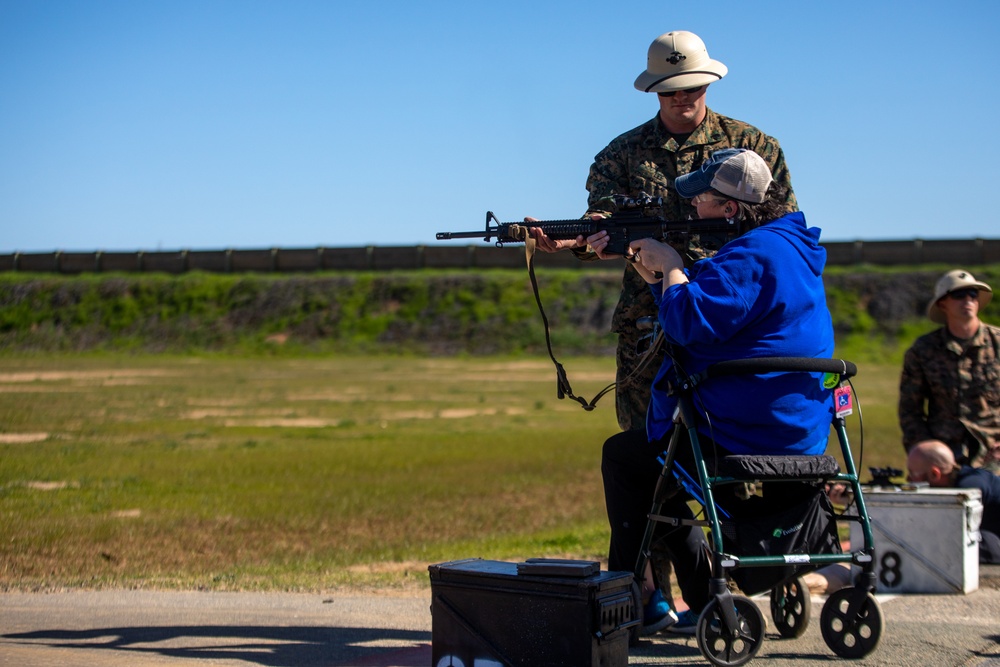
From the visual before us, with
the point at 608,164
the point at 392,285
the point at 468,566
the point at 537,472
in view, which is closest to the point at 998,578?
the point at 608,164

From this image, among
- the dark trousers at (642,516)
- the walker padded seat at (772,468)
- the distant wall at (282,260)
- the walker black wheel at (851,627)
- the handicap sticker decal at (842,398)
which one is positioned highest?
the distant wall at (282,260)

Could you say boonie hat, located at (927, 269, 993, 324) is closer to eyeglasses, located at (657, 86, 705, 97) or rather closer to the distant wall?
eyeglasses, located at (657, 86, 705, 97)

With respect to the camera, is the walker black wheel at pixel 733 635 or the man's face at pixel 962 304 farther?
the man's face at pixel 962 304

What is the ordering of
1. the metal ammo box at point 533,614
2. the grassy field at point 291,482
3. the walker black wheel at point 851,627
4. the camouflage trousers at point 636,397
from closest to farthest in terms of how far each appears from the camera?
the metal ammo box at point 533,614
the walker black wheel at point 851,627
the camouflage trousers at point 636,397
the grassy field at point 291,482

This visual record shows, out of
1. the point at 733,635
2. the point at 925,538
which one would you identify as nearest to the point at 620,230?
the point at 733,635

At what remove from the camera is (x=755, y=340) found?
432 cm

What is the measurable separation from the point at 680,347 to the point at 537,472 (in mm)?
9901

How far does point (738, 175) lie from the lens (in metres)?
4.58

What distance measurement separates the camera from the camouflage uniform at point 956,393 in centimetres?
721

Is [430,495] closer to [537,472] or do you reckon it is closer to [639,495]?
[537,472]

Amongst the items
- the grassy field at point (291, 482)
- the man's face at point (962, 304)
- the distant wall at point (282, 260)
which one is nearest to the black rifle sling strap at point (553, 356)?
the grassy field at point (291, 482)

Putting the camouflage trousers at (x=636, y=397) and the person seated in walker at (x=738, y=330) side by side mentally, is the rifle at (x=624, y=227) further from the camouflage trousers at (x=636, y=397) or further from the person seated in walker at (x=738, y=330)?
the camouflage trousers at (x=636, y=397)

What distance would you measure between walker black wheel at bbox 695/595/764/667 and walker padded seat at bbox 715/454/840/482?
0.43 meters

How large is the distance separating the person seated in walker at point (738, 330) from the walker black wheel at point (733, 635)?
1.80 ft
